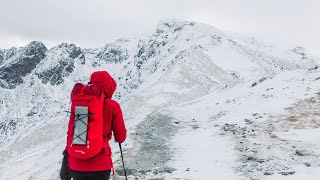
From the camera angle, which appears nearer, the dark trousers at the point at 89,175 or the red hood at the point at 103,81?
the dark trousers at the point at 89,175

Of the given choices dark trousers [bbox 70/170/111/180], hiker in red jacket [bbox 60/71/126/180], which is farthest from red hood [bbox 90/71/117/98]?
dark trousers [bbox 70/170/111/180]

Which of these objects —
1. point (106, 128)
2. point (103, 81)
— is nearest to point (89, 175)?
point (106, 128)

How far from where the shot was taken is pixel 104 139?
815 cm

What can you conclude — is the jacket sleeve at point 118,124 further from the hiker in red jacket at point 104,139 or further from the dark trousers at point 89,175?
the dark trousers at point 89,175

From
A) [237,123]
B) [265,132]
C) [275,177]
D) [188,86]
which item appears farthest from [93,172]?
[188,86]

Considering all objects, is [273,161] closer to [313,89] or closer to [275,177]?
[275,177]

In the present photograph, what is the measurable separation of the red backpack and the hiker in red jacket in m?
0.14

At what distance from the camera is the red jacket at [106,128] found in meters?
8.01

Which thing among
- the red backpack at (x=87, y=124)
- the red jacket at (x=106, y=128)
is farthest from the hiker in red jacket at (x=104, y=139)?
the red backpack at (x=87, y=124)

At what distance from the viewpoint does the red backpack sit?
790cm

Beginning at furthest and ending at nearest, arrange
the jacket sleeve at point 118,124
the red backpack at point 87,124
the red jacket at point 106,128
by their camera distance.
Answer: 1. the jacket sleeve at point 118,124
2. the red jacket at point 106,128
3. the red backpack at point 87,124

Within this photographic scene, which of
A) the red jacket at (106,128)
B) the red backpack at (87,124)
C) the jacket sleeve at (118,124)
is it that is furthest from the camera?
the jacket sleeve at (118,124)

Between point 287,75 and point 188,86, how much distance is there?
35737 mm

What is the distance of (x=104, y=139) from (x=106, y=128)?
0.66ft
